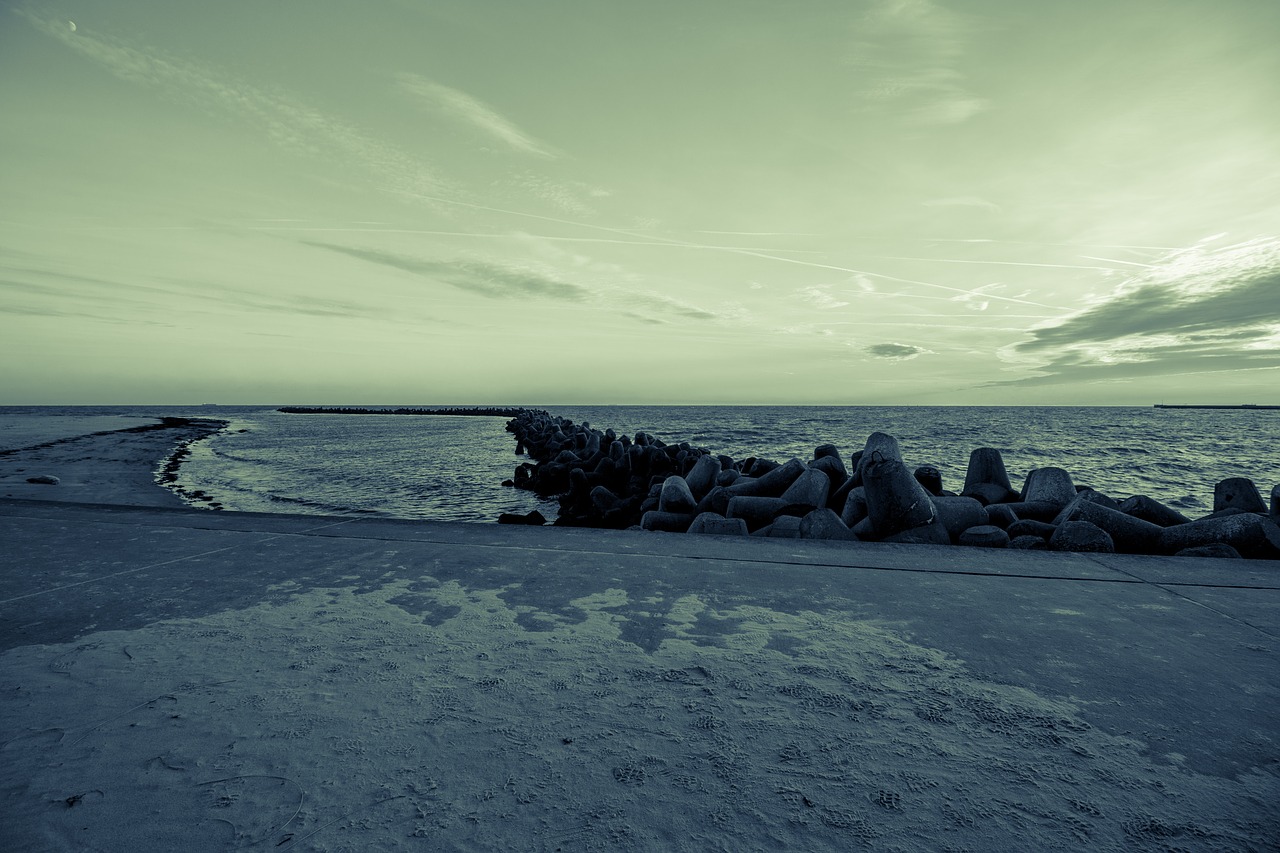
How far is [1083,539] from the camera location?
142 inches

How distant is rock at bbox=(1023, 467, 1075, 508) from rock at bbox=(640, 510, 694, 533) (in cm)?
281

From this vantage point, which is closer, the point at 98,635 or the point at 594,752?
the point at 594,752

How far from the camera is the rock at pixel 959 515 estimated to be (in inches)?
158

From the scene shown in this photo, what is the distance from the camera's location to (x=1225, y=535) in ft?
11.6

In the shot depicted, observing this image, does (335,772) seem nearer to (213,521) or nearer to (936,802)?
(936,802)

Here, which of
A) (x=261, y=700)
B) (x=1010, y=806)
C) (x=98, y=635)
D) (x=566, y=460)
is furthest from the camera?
(x=566, y=460)

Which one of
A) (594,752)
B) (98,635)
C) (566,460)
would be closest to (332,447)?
(566,460)

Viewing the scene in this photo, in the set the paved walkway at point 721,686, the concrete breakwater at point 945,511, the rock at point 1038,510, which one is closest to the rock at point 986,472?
the concrete breakwater at point 945,511

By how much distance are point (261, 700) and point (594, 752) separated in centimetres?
92

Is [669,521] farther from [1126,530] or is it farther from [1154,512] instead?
[1154,512]

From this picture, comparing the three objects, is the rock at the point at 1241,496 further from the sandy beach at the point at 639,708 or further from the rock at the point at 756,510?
the rock at the point at 756,510

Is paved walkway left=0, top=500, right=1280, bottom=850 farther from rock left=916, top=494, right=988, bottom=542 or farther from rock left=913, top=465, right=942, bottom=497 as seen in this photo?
rock left=913, top=465, right=942, bottom=497

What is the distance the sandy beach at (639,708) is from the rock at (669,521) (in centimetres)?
177

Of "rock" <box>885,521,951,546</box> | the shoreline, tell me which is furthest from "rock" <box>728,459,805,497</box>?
the shoreline
